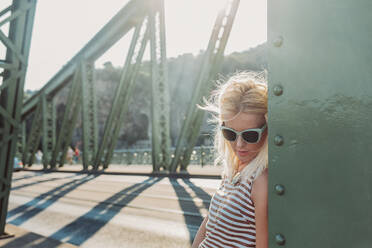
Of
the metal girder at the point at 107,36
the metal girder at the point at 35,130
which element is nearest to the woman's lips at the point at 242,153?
the metal girder at the point at 107,36

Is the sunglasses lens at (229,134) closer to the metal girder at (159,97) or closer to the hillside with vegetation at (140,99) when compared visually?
the metal girder at (159,97)

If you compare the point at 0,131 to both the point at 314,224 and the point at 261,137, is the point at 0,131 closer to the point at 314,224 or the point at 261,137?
the point at 261,137

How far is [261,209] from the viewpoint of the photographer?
1022 mm

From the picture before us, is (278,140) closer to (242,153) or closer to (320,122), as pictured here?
(320,122)

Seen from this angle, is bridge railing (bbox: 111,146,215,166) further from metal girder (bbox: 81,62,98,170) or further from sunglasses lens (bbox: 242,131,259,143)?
sunglasses lens (bbox: 242,131,259,143)

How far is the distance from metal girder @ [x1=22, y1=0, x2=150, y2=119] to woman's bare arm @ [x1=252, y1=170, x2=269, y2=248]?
8978mm

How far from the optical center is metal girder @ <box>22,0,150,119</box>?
32.0 feet

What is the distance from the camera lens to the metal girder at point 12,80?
10.9 feet

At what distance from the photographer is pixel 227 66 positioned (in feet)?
207

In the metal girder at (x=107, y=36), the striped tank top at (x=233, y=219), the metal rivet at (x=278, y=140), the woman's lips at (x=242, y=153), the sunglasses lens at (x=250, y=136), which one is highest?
the metal girder at (x=107, y=36)

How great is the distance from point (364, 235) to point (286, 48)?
0.51 meters

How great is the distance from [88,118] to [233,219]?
11.6m

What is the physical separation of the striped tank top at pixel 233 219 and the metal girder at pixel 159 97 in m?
7.75

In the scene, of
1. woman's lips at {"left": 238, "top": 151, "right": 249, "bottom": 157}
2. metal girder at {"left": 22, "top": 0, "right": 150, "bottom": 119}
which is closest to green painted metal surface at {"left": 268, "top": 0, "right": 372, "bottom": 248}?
woman's lips at {"left": 238, "top": 151, "right": 249, "bottom": 157}
